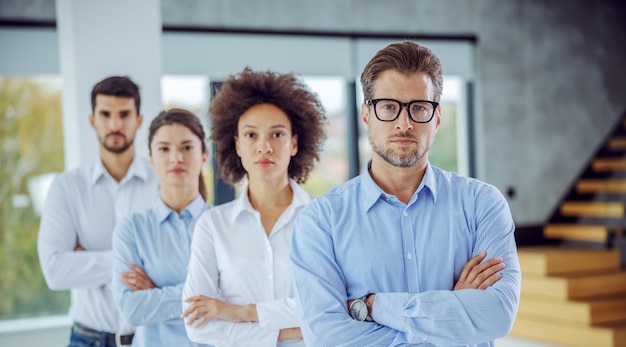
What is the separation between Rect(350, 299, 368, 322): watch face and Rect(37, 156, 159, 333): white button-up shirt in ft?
4.11

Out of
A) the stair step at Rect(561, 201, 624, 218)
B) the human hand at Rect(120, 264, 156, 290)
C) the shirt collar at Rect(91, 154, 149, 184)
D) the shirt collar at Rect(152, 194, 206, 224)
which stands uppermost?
the shirt collar at Rect(91, 154, 149, 184)

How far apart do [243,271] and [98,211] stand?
94cm

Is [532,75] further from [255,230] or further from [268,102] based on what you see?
[255,230]

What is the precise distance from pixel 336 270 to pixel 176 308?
2.55 feet

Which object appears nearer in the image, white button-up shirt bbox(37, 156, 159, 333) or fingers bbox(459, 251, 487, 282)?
fingers bbox(459, 251, 487, 282)

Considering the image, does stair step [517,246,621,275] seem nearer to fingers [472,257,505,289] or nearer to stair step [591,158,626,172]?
stair step [591,158,626,172]

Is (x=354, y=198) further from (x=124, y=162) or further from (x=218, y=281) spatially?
(x=124, y=162)

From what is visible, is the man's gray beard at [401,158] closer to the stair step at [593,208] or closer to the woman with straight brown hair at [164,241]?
the woman with straight brown hair at [164,241]

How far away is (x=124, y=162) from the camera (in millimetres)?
3178

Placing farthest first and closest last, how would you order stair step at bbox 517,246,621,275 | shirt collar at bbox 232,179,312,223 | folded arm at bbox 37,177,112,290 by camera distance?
stair step at bbox 517,246,621,275, folded arm at bbox 37,177,112,290, shirt collar at bbox 232,179,312,223

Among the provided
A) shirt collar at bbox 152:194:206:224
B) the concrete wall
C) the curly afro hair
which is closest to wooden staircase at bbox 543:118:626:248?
the concrete wall

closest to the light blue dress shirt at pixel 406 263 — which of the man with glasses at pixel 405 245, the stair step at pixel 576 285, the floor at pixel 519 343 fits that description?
the man with glasses at pixel 405 245

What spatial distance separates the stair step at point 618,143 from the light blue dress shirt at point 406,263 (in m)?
6.43

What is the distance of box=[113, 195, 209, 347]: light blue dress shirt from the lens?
2570mm
